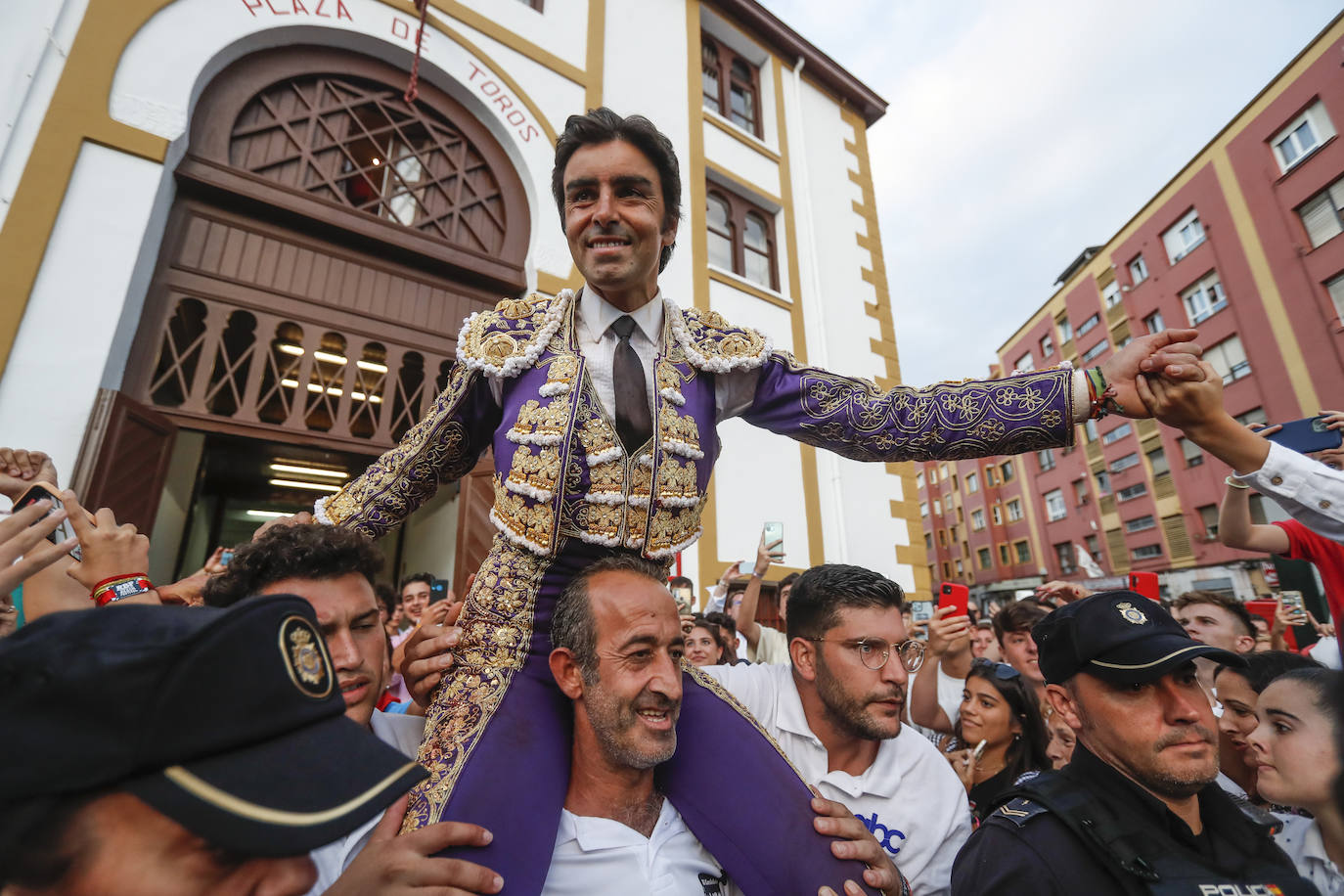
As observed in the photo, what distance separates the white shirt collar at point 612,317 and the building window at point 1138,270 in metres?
30.3

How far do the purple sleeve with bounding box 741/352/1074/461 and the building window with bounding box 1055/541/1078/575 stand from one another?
35.4 m

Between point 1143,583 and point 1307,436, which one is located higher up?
point 1307,436

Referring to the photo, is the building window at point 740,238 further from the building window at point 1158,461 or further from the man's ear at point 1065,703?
the building window at point 1158,461

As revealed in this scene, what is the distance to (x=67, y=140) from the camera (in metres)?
4.65

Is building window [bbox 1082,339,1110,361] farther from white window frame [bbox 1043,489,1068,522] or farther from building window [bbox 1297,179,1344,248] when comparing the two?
building window [bbox 1297,179,1344,248]

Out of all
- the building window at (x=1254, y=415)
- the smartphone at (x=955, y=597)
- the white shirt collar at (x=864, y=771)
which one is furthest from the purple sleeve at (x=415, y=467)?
the building window at (x=1254, y=415)

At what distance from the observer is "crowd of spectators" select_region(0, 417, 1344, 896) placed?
75 cm

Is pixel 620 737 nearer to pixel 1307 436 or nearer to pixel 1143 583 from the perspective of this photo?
pixel 1307 436

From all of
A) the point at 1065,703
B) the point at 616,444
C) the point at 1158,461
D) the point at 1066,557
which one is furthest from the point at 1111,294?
the point at 616,444

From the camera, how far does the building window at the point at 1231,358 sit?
65.9ft

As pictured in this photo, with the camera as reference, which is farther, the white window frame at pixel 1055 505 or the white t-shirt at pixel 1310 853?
the white window frame at pixel 1055 505

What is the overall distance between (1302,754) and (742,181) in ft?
29.3

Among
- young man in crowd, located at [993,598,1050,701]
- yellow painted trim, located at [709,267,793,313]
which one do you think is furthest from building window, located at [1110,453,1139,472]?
young man in crowd, located at [993,598,1050,701]

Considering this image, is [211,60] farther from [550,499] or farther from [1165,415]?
[1165,415]
